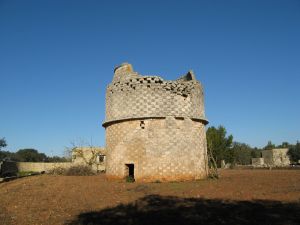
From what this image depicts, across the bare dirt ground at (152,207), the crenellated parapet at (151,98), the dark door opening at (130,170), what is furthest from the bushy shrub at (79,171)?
the bare dirt ground at (152,207)

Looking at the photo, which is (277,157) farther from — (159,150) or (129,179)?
(129,179)

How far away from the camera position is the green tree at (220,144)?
40062mm

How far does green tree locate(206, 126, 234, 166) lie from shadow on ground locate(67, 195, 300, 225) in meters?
31.9

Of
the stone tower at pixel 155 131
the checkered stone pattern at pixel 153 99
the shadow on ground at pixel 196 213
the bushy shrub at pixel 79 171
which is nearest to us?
the shadow on ground at pixel 196 213

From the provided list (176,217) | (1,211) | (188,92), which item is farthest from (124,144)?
(176,217)

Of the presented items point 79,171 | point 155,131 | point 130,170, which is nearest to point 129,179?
point 130,170

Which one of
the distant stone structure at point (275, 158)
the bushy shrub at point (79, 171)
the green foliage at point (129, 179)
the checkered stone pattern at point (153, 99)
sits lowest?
the green foliage at point (129, 179)

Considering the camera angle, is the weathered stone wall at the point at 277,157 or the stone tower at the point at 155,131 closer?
the stone tower at the point at 155,131

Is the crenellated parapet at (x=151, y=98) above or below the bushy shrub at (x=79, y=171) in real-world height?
above

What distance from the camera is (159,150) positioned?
1475 centimetres

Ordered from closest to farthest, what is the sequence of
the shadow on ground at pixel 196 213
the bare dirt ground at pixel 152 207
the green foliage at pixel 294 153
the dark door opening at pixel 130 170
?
the shadow on ground at pixel 196 213
the bare dirt ground at pixel 152 207
the dark door opening at pixel 130 170
the green foliage at pixel 294 153

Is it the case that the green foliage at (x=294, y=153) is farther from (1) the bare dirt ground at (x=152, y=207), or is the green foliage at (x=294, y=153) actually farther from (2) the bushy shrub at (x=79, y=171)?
(1) the bare dirt ground at (x=152, y=207)

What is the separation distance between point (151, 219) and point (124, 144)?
887 centimetres

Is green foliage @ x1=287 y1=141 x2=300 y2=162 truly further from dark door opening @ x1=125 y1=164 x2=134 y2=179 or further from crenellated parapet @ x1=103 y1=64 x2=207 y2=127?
dark door opening @ x1=125 y1=164 x2=134 y2=179
